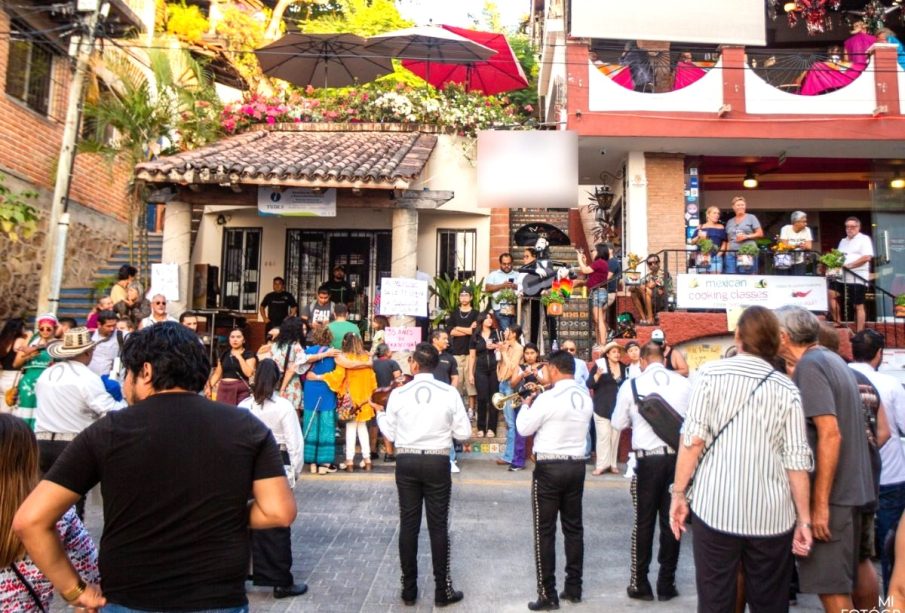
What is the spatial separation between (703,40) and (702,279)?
17.9 ft

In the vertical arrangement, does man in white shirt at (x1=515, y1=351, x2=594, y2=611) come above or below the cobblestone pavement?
above

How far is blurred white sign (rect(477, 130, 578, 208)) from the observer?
13.2m

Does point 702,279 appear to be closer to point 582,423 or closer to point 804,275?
point 804,275

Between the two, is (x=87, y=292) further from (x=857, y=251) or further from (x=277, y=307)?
(x=857, y=251)

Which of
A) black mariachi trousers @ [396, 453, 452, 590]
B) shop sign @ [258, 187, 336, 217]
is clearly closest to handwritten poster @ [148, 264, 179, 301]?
shop sign @ [258, 187, 336, 217]

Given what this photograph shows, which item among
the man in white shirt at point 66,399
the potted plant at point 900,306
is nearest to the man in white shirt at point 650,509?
the man in white shirt at point 66,399

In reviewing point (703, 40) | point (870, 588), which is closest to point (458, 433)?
point (870, 588)

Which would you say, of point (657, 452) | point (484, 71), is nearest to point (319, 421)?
point (657, 452)

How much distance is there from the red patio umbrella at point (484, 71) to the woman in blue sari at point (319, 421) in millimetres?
9878

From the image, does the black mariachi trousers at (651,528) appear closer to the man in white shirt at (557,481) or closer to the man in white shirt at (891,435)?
the man in white shirt at (557,481)

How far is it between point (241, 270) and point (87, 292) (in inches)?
129

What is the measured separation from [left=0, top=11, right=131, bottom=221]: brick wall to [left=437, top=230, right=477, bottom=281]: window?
7134 mm

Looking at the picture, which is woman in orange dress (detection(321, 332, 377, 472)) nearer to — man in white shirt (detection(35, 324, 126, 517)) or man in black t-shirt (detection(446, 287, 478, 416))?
man in black t-shirt (detection(446, 287, 478, 416))

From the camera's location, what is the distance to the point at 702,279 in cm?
1078
